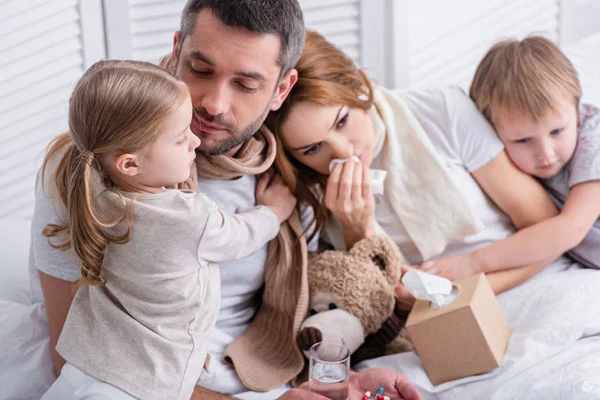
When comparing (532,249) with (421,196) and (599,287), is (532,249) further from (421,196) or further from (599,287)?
(421,196)

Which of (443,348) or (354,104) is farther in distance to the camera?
(354,104)

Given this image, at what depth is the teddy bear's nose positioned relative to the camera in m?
1.64

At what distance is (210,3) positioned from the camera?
1476mm

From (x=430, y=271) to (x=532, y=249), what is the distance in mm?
262

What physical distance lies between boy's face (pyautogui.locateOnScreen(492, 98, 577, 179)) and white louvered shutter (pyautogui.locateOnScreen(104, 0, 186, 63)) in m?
1.21

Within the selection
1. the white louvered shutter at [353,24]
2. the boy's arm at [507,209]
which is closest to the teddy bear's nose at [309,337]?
the boy's arm at [507,209]

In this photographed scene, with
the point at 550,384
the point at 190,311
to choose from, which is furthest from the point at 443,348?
the point at 190,311

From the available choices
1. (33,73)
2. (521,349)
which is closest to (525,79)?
(521,349)

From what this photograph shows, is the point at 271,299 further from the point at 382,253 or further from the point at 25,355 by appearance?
the point at 25,355

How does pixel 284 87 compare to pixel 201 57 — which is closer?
pixel 201 57

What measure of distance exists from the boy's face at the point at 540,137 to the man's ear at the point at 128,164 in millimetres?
1007

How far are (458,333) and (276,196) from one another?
51 centimetres

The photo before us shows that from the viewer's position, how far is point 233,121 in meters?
1.53

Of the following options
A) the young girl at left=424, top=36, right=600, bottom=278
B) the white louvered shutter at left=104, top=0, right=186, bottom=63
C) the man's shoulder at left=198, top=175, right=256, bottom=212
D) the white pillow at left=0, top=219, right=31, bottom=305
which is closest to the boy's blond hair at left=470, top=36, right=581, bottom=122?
the young girl at left=424, top=36, right=600, bottom=278
